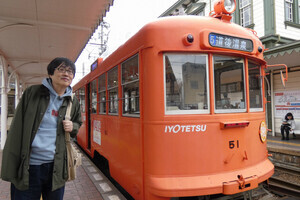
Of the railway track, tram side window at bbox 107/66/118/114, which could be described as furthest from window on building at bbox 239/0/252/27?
tram side window at bbox 107/66/118/114

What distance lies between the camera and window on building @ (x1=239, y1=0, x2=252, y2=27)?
11.3 metres

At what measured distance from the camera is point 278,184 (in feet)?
16.3

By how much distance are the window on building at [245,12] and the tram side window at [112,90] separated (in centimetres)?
975

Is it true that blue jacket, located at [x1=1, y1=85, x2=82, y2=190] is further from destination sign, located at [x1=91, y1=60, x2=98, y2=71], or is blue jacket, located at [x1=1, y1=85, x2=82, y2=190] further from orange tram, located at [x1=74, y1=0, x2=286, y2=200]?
destination sign, located at [x1=91, y1=60, x2=98, y2=71]

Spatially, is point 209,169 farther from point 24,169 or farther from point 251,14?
point 251,14

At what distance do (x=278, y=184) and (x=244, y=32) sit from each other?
11.9 ft

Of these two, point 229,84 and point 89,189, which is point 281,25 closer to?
point 229,84

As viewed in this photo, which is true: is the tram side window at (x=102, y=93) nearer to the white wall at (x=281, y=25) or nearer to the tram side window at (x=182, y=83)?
the tram side window at (x=182, y=83)

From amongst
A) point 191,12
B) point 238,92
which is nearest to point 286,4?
point 191,12

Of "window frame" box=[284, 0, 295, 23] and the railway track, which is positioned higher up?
"window frame" box=[284, 0, 295, 23]

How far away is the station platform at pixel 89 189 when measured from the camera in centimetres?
362

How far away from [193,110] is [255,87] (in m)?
1.28

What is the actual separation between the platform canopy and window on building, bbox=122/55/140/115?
1.87 m

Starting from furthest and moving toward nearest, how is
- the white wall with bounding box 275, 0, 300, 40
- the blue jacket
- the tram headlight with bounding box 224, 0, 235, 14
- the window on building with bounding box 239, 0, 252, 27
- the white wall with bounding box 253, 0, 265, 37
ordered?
the window on building with bounding box 239, 0, 252, 27 < the white wall with bounding box 253, 0, 265, 37 < the white wall with bounding box 275, 0, 300, 40 < the tram headlight with bounding box 224, 0, 235, 14 < the blue jacket
